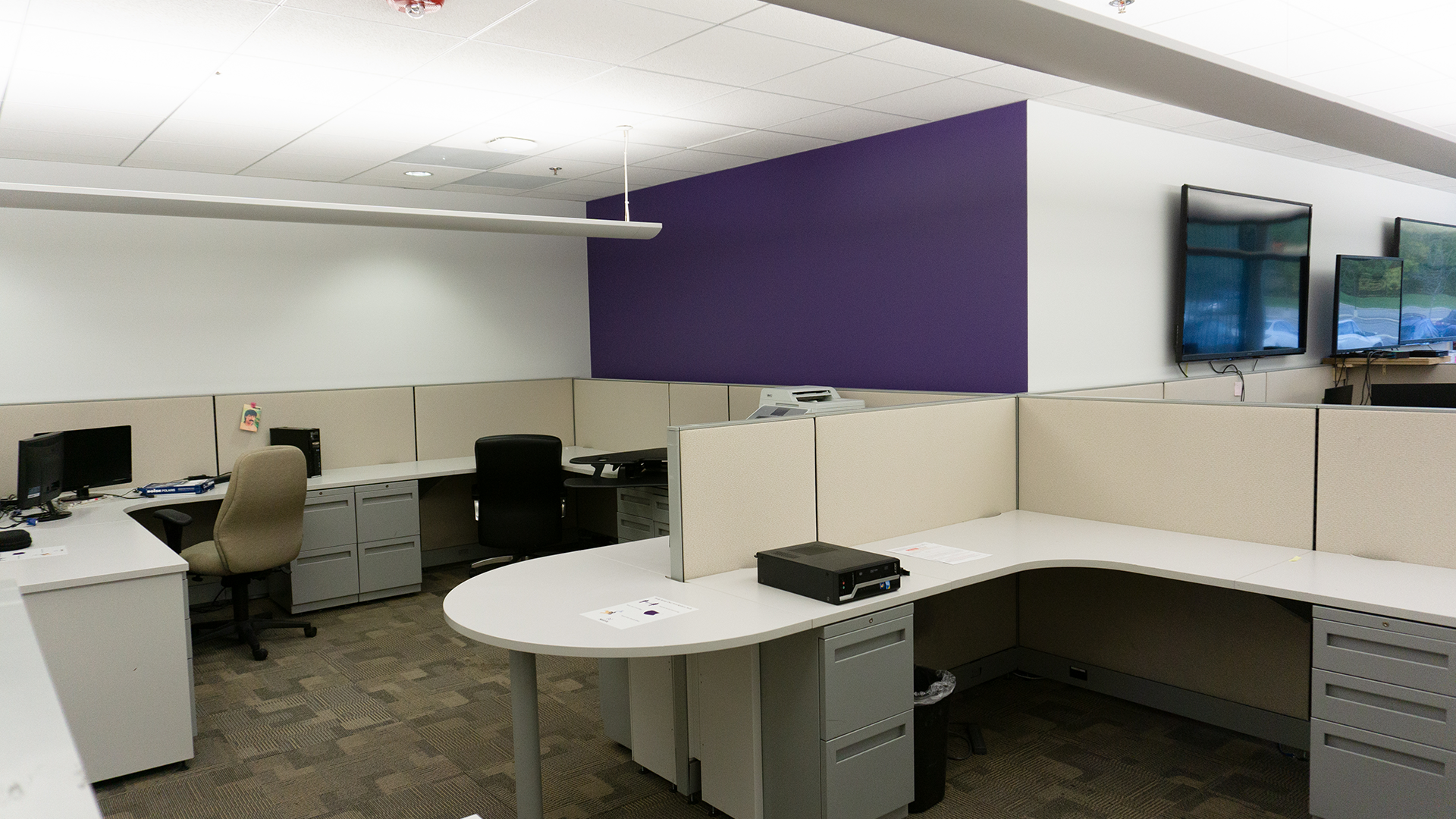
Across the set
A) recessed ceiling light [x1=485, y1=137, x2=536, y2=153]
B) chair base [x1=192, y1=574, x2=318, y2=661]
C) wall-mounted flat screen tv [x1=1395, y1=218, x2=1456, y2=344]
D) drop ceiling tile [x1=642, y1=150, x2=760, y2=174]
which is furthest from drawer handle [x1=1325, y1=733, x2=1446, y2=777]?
Result: wall-mounted flat screen tv [x1=1395, y1=218, x2=1456, y2=344]

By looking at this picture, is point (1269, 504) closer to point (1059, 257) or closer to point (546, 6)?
point (1059, 257)

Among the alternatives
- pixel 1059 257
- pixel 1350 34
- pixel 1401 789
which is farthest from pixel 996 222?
pixel 1401 789

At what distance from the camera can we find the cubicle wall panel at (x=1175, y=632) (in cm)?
297

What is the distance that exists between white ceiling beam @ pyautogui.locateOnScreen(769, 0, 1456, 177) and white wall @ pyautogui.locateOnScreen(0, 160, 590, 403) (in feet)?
15.3

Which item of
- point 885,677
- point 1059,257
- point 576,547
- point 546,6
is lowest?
point 576,547

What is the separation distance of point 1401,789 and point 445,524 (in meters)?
4.92

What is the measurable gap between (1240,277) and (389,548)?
4.72 m

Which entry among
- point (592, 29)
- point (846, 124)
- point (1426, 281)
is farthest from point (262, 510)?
point (1426, 281)

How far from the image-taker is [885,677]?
239 centimetres

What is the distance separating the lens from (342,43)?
2879mm

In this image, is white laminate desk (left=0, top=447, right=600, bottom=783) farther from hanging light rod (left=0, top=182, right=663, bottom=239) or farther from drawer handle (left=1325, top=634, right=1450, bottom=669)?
drawer handle (left=1325, top=634, right=1450, bottom=669)

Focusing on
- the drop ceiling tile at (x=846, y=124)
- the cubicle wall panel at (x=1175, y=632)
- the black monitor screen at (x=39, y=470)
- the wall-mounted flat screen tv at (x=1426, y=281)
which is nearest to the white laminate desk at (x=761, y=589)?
the cubicle wall panel at (x=1175, y=632)

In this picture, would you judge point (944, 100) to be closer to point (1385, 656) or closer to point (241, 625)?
point (1385, 656)

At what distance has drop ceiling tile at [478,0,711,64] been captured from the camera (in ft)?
8.79
